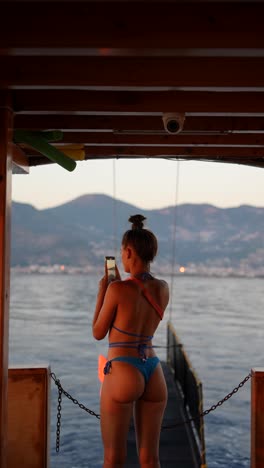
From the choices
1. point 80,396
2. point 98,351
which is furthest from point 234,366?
point 80,396

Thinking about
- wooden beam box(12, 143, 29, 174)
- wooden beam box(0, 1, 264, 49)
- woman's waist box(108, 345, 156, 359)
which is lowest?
woman's waist box(108, 345, 156, 359)

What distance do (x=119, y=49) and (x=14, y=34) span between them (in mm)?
461

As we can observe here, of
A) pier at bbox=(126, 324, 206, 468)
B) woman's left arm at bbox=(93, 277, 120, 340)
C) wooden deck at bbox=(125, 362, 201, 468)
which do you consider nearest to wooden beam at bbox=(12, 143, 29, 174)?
woman's left arm at bbox=(93, 277, 120, 340)

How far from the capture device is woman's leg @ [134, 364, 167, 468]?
316cm

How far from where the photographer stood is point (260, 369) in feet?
15.8

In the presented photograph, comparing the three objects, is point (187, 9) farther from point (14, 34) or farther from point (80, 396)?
point (80, 396)

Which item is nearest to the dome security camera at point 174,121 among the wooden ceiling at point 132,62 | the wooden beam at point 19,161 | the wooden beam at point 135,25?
the wooden ceiling at point 132,62

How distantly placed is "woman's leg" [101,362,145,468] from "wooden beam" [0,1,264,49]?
60.3 inches

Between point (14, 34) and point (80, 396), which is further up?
point (14, 34)

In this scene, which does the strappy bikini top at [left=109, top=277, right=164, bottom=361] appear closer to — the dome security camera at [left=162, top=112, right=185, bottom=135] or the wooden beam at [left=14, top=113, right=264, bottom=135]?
the dome security camera at [left=162, top=112, right=185, bottom=135]

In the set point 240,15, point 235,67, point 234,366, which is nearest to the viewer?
point 240,15

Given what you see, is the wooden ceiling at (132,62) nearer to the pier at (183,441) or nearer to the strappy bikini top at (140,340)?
the strappy bikini top at (140,340)

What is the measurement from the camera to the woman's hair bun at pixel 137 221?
3.21 meters

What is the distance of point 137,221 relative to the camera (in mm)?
3240
